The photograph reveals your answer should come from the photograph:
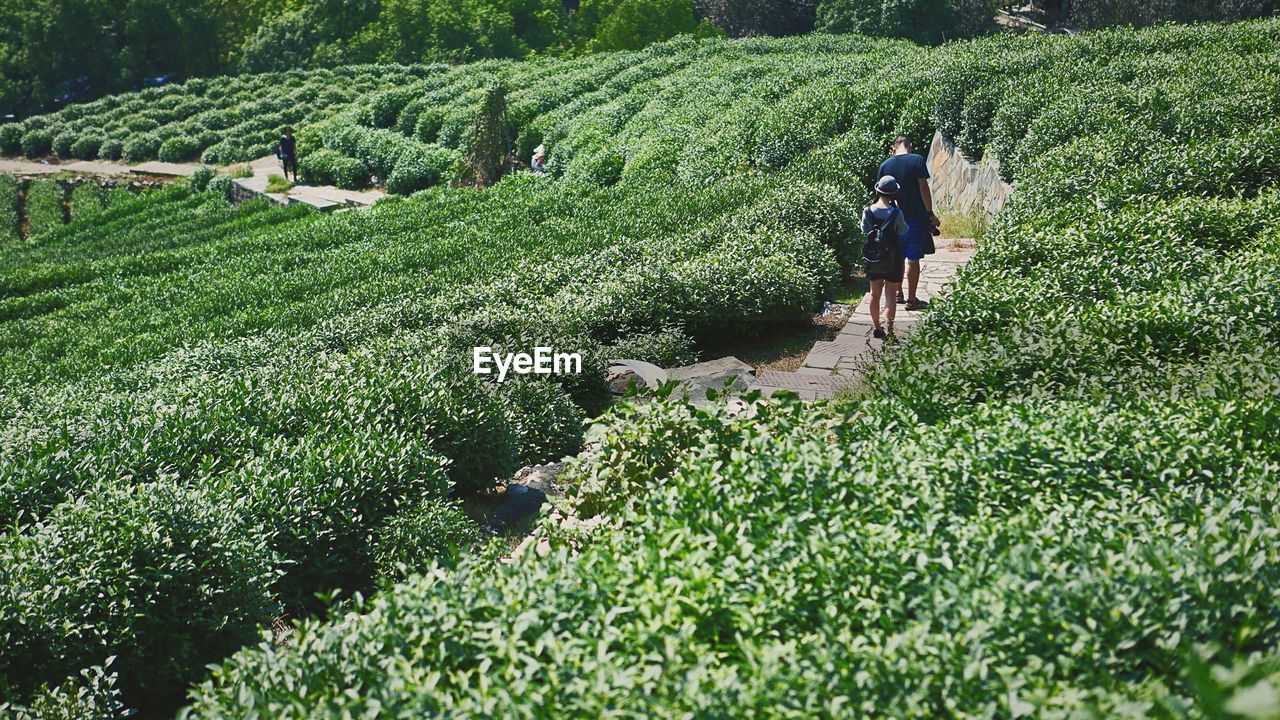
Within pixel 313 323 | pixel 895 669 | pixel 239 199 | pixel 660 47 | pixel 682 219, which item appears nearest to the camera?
pixel 895 669

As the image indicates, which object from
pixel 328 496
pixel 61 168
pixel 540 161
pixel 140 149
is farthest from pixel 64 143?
pixel 328 496

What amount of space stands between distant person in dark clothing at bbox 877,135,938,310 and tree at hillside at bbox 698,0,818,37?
138 ft

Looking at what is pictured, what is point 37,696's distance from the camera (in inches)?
196

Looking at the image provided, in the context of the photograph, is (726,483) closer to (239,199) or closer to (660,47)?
(239,199)

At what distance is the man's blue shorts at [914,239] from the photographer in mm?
9883

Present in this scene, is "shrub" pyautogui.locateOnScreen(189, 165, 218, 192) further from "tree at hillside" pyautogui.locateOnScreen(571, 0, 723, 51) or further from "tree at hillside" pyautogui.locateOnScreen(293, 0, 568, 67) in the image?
"tree at hillside" pyautogui.locateOnScreen(571, 0, 723, 51)

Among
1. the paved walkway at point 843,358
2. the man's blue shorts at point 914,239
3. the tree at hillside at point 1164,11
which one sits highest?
the tree at hillside at point 1164,11

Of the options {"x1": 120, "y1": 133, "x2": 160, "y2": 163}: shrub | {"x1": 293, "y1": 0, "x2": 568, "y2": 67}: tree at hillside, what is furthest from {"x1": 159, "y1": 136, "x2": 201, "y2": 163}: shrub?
{"x1": 293, "y1": 0, "x2": 568, "y2": 67}: tree at hillside

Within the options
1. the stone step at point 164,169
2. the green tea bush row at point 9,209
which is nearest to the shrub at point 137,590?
the green tea bush row at point 9,209

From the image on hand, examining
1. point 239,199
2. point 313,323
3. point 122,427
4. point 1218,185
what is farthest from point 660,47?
point 122,427

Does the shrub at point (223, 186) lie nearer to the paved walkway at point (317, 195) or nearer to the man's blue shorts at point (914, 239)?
the paved walkway at point (317, 195)

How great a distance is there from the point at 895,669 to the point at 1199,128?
9.44 meters

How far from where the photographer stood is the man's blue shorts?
9.88 m

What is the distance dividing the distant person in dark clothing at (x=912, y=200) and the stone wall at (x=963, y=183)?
2595 mm
